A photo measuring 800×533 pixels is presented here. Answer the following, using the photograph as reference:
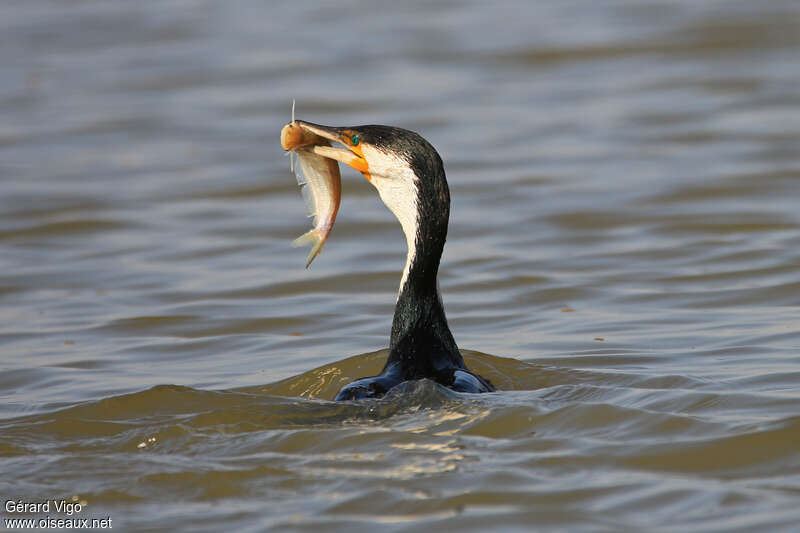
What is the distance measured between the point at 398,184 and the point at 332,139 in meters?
0.37

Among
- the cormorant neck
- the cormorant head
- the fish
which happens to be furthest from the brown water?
the cormorant head

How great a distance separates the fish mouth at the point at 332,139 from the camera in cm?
603

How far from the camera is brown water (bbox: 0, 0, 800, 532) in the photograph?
15.9 ft

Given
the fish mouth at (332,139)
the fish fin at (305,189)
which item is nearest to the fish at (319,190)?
the fish fin at (305,189)

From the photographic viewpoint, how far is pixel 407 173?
5.89 meters

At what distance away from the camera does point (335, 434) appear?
17.0 ft

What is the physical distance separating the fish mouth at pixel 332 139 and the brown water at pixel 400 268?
1.12 m

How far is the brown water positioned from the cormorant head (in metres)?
0.86

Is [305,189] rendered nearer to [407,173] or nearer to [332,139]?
[332,139]

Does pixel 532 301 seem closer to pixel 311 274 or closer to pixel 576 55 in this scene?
pixel 311 274

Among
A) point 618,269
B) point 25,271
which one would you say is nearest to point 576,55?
point 618,269

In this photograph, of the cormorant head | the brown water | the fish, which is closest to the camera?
the brown water

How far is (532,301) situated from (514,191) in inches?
117

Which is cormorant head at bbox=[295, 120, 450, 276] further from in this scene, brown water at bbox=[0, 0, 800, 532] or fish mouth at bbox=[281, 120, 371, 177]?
brown water at bbox=[0, 0, 800, 532]
